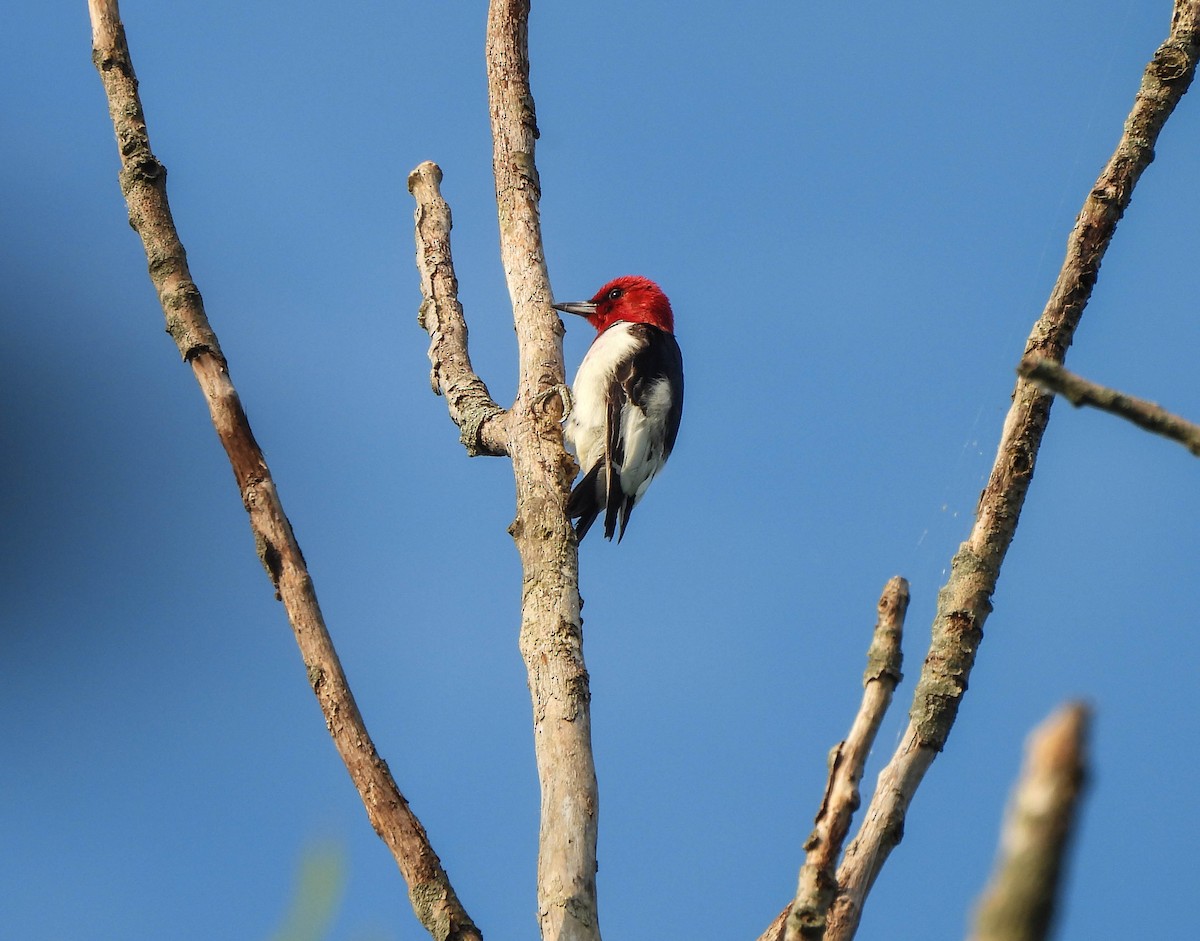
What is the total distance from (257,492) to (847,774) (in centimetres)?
171

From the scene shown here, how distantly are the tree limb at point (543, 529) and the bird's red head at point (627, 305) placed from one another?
116 inches

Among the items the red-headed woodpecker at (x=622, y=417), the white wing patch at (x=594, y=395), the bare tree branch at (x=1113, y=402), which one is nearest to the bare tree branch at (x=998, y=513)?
the bare tree branch at (x=1113, y=402)

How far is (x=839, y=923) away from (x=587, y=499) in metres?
3.81

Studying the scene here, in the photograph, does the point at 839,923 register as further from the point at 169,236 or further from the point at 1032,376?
the point at 169,236

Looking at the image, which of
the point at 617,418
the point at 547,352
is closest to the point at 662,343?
the point at 617,418

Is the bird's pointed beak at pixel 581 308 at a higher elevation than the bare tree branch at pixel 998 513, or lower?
higher

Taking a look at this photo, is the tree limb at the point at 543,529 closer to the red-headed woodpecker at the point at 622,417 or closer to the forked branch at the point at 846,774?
the forked branch at the point at 846,774

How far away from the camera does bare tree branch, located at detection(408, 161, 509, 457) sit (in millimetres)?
4199

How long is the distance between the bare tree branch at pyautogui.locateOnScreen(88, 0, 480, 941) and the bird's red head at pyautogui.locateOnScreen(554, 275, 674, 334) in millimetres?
4046

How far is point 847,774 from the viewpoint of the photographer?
6.11ft

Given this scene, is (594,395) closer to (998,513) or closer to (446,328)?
(446,328)

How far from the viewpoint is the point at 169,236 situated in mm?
3508

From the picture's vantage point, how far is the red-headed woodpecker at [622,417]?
6137mm

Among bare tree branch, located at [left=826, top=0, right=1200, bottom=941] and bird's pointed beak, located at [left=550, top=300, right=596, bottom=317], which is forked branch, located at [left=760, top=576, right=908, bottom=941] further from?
bird's pointed beak, located at [left=550, top=300, right=596, bottom=317]
